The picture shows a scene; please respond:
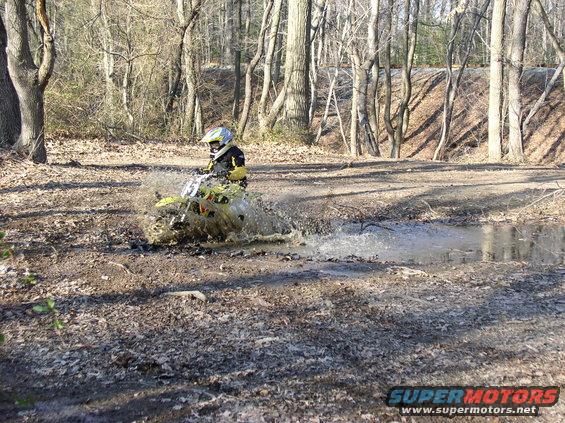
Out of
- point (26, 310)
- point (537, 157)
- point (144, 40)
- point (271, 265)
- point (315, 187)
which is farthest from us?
point (537, 157)

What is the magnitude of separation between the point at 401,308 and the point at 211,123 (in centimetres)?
3856

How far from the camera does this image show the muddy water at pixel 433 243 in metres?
8.24

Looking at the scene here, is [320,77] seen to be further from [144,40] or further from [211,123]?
[144,40]

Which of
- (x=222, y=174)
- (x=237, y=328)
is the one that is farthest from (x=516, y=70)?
(x=237, y=328)

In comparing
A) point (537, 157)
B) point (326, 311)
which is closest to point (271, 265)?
point (326, 311)

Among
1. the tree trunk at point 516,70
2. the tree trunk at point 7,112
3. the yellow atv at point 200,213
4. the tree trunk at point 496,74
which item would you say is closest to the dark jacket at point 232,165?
the yellow atv at point 200,213

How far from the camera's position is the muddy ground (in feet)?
12.9

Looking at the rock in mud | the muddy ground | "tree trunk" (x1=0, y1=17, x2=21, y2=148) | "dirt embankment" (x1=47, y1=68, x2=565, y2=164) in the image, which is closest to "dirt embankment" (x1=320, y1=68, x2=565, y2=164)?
"dirt embankment" (x1=47, y1=68, x2=565, y2=164)

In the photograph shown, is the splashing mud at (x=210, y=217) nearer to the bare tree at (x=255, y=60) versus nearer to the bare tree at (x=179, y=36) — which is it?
the bare tree at (x=255, y=60)

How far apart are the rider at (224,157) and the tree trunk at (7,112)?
538 centimetres

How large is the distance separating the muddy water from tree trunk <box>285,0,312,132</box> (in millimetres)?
9576

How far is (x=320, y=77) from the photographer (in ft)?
141
